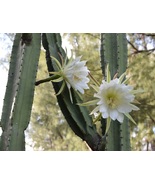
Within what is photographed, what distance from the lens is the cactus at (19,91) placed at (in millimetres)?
819

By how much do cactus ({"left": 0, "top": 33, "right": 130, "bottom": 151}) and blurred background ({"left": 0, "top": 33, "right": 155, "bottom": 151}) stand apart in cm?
166

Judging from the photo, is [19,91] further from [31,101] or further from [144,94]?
[144,94]

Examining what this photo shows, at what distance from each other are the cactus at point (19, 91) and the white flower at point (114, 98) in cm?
19

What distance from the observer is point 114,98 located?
2.68ft

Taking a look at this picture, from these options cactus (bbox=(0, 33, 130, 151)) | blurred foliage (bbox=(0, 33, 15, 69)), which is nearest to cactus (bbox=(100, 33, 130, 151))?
cactus (bbox=(0, 33, 130, 151))

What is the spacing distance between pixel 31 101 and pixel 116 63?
306 millimetres

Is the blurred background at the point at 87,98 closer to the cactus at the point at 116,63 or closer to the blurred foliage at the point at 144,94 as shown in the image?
the blurred foliage at the point at 144,94

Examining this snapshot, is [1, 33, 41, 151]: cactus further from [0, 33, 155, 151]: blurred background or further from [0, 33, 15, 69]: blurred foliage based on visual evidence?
[0, 33, 155, 151]: blurred background

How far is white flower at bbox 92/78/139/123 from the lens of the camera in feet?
2.64

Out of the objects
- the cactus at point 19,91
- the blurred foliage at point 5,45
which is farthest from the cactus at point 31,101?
the blurred foliage at point 5,45
